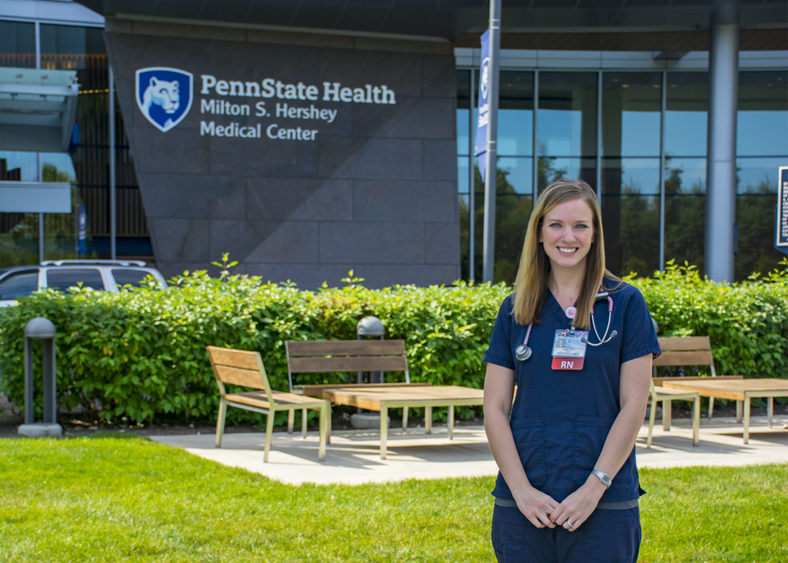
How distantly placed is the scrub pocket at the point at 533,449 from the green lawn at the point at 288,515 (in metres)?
1.97

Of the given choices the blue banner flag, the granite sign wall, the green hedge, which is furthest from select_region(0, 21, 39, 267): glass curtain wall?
the blue banner flag

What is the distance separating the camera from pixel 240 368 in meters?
6.89

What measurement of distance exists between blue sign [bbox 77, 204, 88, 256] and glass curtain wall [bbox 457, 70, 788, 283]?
1020 cm

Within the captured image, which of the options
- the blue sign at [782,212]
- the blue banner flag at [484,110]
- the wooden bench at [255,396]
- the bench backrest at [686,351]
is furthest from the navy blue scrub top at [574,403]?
the blue banner flag at [484,110]

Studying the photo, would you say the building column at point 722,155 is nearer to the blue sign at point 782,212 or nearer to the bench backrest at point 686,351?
the blue sign at point 782,212

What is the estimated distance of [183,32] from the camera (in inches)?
607

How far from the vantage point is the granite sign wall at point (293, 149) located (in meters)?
15.3

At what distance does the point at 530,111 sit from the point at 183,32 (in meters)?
10.6

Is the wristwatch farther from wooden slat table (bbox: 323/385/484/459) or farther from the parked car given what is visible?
the parked car

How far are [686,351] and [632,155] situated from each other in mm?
14986

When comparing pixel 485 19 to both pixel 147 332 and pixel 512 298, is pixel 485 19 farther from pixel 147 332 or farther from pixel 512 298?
pixel 512 298

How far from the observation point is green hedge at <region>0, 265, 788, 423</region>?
25.5ft

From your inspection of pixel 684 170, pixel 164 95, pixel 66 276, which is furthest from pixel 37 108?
pixel 684 170

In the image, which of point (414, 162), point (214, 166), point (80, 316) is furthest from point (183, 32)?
point (80, 316)
